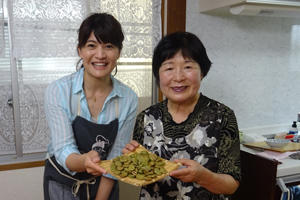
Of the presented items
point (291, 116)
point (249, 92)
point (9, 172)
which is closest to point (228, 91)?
point (249, 92)

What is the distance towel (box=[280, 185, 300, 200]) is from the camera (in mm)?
1475

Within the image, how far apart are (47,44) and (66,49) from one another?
0.11 metres

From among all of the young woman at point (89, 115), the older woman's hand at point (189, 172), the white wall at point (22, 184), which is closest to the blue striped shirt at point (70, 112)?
the young woman at point (89, 115)

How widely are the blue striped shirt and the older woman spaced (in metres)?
0.16

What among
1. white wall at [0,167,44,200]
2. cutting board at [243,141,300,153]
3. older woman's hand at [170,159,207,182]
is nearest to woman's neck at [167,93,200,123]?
older woman's hand at [170,159,207,182]

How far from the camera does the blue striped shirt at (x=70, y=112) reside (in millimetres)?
1178

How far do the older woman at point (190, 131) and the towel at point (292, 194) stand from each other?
1.73ft

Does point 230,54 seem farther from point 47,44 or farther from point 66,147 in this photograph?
point 66,147

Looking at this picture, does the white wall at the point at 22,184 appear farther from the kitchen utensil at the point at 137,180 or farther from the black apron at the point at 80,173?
the kitchen utensil at the point at 137,180

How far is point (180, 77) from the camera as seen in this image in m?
Result: 1.08

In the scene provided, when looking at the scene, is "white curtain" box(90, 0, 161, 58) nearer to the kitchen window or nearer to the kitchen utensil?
the kitchen window

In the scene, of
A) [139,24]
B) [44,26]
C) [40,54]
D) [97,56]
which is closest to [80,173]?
[97,56]

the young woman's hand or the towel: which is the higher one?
the young woman's hand

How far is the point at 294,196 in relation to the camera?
5.01 ft
